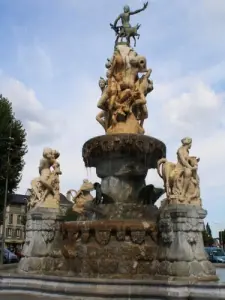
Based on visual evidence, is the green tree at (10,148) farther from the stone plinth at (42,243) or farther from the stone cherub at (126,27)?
the stone plinth at (42,243)

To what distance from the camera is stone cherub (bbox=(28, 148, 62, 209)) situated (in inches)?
541

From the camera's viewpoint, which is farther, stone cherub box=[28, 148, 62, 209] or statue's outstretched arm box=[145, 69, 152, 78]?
statue's outstretched arm box=[145, 69, 152, 78]

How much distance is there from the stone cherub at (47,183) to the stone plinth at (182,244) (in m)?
3.69

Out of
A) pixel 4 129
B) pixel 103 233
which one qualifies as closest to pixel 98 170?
pixel 103 233

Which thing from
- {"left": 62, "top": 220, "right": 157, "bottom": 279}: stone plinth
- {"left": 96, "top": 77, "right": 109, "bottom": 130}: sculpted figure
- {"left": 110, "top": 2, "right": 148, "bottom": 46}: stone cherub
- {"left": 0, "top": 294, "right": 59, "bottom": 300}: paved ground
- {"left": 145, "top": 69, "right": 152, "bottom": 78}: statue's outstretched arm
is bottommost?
{"left": 0, "top": 294, "right": 59, "bottom": 300}: paved ground

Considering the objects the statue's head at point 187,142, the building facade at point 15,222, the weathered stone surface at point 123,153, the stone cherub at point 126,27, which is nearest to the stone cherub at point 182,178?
the statue's head at point 187,142

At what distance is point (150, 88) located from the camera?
55.3 ft

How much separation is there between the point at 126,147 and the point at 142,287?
5632mm

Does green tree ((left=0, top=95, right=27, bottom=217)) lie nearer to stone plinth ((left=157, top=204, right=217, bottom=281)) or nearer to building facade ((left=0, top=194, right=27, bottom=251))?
stone plinth ((left=157, top=204, right=217, bottom=281))

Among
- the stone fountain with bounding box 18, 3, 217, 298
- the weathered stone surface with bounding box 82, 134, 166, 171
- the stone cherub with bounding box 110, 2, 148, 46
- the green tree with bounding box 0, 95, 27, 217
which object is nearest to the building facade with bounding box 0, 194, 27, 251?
the green tree with bounding box 0, 95, 27, 217

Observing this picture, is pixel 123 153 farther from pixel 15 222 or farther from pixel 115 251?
pixel 15 222

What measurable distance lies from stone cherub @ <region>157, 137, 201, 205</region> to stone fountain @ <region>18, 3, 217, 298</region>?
0.03 meters

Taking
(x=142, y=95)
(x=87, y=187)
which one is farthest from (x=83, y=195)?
(x=142, y=95)

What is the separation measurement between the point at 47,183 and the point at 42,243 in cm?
183
